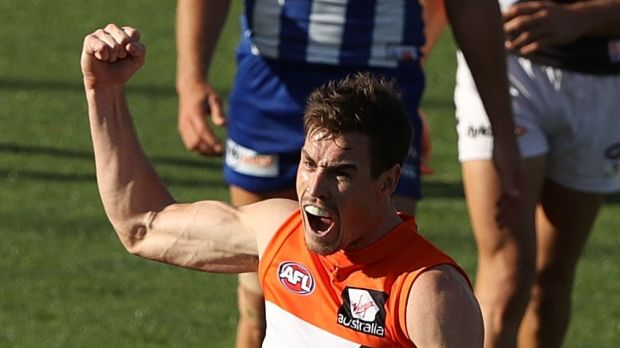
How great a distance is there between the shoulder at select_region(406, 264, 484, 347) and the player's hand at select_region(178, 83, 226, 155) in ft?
5.54

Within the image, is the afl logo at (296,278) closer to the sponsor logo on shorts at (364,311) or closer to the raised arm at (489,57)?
the sponsor logo on shorts at (364,311)

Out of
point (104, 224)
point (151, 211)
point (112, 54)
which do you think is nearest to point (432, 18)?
point (104, 224)

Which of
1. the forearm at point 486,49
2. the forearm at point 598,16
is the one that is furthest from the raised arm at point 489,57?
the forearm at point 598,16

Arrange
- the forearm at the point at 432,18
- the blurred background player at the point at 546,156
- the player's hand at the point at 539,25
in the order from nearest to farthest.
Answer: the player's hand at the point at 539,25 < the blurred background player at the point at 546,156 < the forearm at the point at 432,18

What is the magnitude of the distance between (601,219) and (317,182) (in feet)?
18.1

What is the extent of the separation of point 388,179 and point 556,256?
2.54 m

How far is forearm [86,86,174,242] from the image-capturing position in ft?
16.0

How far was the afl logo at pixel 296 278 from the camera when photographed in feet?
14.9

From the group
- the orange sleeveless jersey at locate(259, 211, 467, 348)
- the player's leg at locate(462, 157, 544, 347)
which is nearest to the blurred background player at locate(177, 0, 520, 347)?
the player's leg at locate(462, 157, 544, 347)

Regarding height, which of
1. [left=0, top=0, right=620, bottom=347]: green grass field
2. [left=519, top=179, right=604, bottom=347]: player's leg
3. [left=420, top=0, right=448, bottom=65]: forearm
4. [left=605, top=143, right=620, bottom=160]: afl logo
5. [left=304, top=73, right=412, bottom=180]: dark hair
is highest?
[left=304, top=73, right=412, bottom=180]: dark hair

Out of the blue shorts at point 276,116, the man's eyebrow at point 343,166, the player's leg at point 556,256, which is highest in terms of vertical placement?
the man's eyebrow at point 343,166

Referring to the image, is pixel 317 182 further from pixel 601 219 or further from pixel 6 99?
pixel 6 99

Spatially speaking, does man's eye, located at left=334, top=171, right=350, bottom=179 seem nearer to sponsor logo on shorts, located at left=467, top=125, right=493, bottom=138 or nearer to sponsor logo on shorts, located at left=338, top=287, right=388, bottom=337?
sponsor logo on shorts, located at left=338, top=287, right=388, bottom=337

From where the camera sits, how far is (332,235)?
4.32 meters
